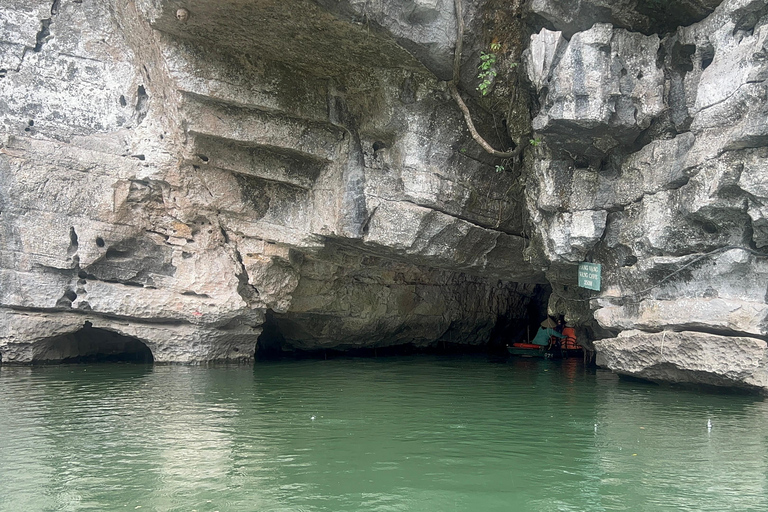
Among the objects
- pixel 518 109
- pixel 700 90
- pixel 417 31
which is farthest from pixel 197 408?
pixel 700 90

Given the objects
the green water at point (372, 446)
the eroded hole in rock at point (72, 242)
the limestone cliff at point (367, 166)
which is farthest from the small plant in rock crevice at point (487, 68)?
the eroded hole in rock at point (72, 242)

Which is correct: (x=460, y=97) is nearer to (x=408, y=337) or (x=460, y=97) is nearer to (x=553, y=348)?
(x=408, y=337)

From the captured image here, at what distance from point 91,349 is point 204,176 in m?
4.69

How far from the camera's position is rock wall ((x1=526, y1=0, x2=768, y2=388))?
8.39 meters

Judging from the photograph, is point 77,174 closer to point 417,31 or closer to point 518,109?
point 417,31

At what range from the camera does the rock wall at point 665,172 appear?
8391 mm

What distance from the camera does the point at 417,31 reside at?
9484 millimetres

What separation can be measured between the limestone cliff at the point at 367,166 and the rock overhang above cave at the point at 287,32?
0.15 feet

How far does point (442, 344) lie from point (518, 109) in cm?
921

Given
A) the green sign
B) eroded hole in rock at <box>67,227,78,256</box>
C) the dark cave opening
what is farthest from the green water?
the dark cave opening

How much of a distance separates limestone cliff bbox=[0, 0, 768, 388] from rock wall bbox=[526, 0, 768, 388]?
3 cm

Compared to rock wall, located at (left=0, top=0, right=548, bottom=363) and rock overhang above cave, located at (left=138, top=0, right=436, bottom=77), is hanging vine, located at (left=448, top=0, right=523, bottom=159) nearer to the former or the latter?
rock wall, located at (left=0, top=0, right=548, bottom=363)

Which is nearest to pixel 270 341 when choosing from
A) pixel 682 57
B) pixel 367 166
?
pixel 367 166

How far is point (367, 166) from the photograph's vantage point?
11797mm
